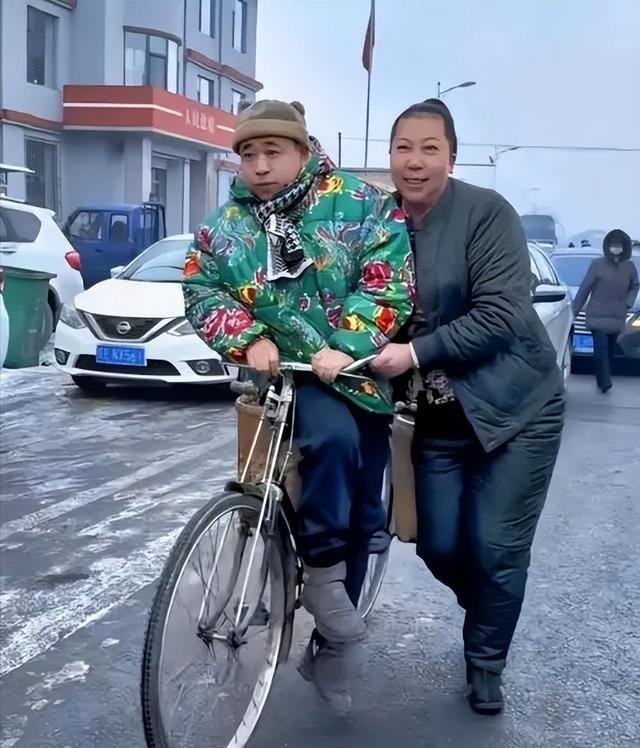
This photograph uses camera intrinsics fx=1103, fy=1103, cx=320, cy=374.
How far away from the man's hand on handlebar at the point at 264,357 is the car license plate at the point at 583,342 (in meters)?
10.1

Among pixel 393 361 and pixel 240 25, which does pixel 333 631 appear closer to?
pixel 393 361

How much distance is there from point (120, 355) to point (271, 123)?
6710 millimetres

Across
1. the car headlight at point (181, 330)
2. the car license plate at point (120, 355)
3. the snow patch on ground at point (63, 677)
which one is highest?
the car headlight at point (181, 330)

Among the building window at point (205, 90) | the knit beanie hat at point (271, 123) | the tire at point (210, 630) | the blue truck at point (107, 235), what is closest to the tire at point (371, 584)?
the tire at point (210, 630)

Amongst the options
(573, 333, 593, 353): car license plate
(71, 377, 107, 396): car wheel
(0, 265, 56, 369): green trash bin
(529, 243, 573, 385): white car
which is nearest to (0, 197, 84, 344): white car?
(0, 265, 56, 369): green trash bin

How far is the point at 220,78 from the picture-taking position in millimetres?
38312

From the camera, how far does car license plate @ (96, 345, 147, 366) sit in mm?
9453

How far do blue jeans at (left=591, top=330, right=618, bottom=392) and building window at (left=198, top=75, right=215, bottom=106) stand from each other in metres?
27.7

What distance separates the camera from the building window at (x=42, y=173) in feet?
94.5

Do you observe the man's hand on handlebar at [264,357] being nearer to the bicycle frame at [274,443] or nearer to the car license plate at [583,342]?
the bicycle frame at [274,443]

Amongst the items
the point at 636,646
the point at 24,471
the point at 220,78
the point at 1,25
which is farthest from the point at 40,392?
the point at 220,78

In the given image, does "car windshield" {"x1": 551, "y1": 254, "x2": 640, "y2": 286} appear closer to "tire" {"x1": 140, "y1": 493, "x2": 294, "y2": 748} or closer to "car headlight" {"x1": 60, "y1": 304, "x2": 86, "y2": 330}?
"car headlight" {"x1": 60, "y1": 304, "x2": 86, "y2": 330}

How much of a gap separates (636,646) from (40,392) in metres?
7.24

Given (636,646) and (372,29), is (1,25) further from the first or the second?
(636,646)
